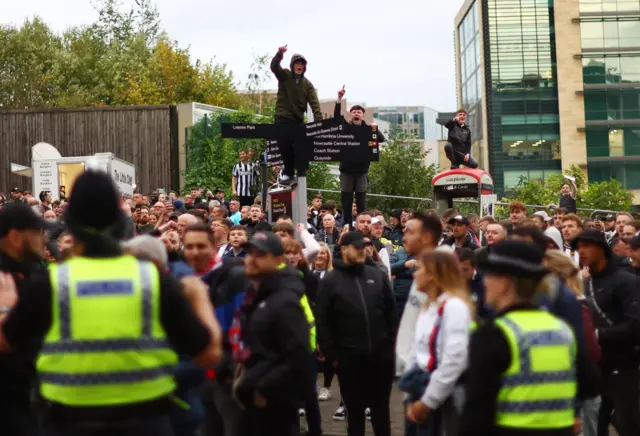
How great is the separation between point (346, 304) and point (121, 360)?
4415 millimetres

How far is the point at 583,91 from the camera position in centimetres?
8075

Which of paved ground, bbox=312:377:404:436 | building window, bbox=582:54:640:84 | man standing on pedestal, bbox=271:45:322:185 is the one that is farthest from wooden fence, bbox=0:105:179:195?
building window, bbox=582:54:640:84

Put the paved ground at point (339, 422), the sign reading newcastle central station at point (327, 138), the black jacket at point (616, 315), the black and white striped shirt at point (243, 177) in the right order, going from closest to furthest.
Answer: the black jacket at point (616, 315)
the paved ground at point (339, 422)
the sign reading newcastle central station at point (327, 138)
the black and white striped shirt at point (243, 177)

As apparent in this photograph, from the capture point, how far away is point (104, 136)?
116 ft

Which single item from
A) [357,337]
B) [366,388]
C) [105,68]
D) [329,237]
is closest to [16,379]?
[357,337]

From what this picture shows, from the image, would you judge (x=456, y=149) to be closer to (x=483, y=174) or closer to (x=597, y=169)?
(x=483, y=174)

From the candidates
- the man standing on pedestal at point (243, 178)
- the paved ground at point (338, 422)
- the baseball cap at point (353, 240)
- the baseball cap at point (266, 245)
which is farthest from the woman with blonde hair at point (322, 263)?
the man standing on pedestal at point (243, 178)

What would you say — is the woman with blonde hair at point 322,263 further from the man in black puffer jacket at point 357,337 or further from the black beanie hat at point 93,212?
the black beanie hat at point 93,212

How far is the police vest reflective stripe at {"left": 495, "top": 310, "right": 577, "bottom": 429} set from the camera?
4.73 meters

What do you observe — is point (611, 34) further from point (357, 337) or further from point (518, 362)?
point (518, 362)

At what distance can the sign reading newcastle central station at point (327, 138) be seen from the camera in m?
13.0

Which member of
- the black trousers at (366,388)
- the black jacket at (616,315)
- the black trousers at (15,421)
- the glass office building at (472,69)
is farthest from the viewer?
the glass office building at (472,69)

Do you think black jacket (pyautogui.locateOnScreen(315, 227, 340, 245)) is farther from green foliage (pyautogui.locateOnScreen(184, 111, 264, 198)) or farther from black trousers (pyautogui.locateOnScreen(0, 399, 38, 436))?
green foliage (pyautogui.locateOnScreen(184, 111, 264, 198))

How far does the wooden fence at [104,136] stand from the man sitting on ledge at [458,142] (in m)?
18.0
